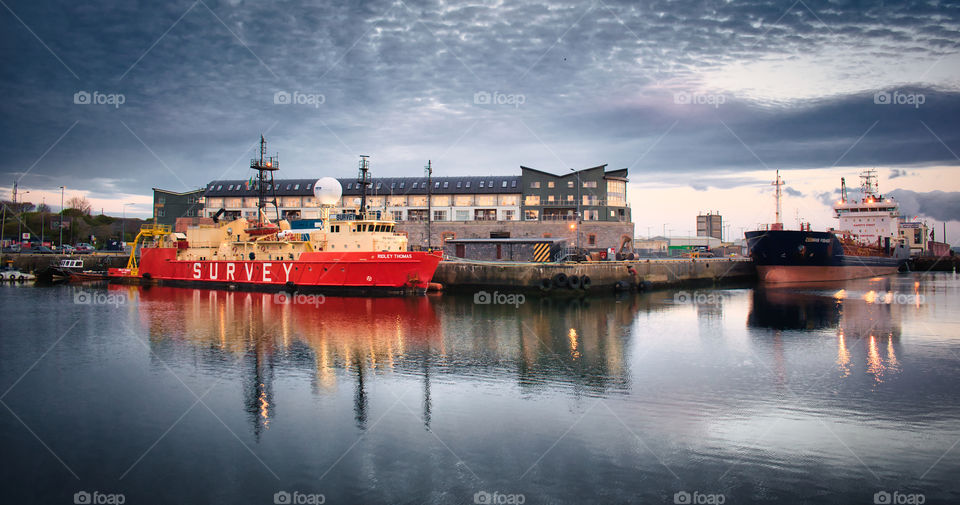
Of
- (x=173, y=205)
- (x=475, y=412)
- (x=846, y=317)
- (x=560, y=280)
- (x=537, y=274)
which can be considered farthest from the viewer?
(x=173, y=205)

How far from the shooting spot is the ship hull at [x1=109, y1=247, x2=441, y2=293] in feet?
127

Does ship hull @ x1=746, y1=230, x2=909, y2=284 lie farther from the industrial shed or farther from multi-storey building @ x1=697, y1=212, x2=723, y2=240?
multi-storey building @ x1=697, y1=212, x2=723, y2=240

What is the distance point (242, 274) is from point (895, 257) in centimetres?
7859

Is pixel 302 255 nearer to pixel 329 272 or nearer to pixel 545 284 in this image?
pixel 329 272

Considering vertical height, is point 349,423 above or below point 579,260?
below

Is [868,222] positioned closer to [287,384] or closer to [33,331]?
[287,384]

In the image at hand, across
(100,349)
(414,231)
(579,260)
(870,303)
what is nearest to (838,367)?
(870,303)

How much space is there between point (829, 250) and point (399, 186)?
52.1m

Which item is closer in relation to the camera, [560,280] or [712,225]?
[560,280]

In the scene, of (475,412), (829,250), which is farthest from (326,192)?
(829,250)

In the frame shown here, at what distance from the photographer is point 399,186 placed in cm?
7625

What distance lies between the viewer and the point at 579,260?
47094 mm

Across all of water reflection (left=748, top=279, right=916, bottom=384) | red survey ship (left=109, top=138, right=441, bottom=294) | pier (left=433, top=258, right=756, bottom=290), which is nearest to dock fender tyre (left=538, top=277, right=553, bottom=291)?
pier (left=433, top=258, right=756, bottom=290)

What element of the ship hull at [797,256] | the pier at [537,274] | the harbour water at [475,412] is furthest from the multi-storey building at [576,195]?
the harbour water at [475,412]
